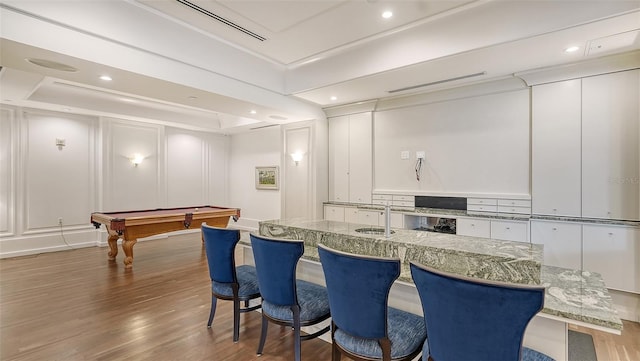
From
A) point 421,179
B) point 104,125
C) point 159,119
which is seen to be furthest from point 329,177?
point 104,125

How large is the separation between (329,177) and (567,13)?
4.30 metres

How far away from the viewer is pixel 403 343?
1.69m

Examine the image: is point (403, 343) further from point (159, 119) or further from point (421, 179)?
point (159, 119)

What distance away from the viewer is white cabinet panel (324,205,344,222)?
577cm

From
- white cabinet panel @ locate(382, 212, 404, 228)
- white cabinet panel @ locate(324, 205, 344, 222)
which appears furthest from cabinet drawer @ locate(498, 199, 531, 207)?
white cabinet panel @ locate(324, 205, 344, 222)

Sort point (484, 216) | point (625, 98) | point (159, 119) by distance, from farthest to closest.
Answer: point (159, 119)
point (484, 216)
point (625, 98)

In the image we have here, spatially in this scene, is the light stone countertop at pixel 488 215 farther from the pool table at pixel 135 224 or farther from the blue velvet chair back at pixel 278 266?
the blue velvet chair back at pixel 278 266

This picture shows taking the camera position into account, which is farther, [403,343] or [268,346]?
[268,346]

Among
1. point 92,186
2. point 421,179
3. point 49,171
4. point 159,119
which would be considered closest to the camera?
point 421,179

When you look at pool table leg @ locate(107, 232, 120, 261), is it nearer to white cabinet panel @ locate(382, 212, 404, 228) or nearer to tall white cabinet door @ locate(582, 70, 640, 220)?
white cabinet panel @ locate(382, 212, 404, 228)

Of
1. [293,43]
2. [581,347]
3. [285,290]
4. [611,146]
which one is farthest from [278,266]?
[611,146]

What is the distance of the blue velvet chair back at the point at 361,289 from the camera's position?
61.9 inches

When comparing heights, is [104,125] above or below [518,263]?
above

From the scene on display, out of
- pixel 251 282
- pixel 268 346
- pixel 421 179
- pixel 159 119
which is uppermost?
pixel 159 119
